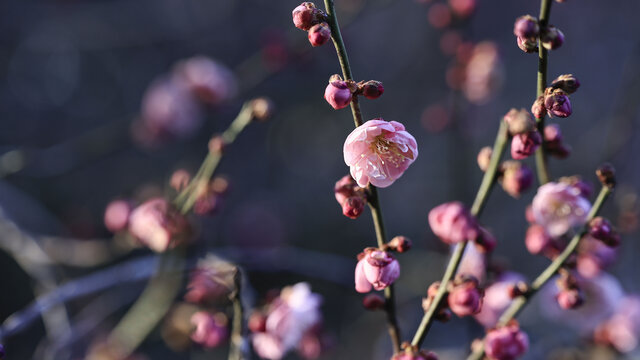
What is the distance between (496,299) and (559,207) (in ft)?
0.89

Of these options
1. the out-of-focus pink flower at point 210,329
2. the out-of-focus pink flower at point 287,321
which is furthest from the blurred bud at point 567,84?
the out-of-focus pink flower at point 210,329

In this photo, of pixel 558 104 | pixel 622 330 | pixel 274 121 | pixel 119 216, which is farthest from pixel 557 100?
pixel 274 121

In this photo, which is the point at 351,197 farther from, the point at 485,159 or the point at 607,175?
the point at 607,175

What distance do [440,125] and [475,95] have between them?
14cm

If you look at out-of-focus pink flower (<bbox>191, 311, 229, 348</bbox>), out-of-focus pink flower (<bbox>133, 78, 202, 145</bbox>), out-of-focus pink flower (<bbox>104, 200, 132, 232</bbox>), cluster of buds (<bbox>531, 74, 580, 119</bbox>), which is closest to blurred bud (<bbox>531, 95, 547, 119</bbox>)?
cluster of buds (<bbox>531, 74, 580, 119</bbox>)

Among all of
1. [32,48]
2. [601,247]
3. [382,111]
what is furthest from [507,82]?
[32,48]

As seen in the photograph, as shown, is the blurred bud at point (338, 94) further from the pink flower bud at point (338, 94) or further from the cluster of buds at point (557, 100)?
the cluster of buds at point (557, 100)

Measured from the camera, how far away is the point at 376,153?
634mm

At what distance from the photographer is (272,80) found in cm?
245

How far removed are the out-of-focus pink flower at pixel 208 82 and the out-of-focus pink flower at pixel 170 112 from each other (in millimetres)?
32

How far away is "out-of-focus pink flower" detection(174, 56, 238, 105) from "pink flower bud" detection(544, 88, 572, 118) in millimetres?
1202

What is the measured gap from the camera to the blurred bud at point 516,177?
0.66m

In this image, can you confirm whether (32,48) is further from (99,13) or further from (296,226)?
(296,226)

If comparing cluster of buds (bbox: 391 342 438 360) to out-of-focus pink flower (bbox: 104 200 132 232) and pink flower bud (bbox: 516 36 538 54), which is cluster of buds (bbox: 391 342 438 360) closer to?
pink flower bud (bbox: 516 36 538 54)
